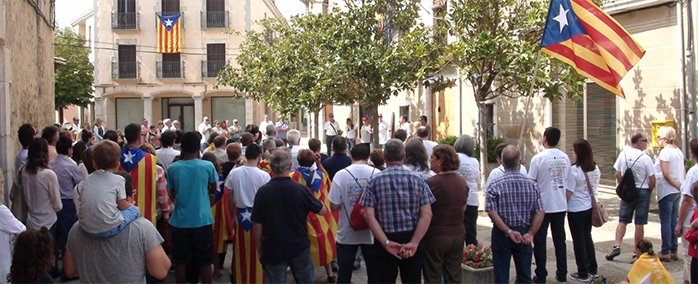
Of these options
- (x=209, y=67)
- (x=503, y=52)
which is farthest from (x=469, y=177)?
(x=209, y=67)

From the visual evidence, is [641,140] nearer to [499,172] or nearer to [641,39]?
[499,172]

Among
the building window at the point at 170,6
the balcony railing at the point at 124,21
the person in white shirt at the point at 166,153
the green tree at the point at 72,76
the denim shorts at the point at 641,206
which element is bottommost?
the denim shorts at the point at 641,206

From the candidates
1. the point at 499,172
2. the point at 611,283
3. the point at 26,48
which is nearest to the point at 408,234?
the point at 499,172

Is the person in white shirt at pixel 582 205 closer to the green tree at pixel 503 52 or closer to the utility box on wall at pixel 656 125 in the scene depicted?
the green tree at pixel 503 52

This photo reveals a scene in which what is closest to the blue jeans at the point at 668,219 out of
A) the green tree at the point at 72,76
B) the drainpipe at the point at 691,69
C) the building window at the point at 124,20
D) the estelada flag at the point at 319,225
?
the estelada flag at the point at 319,225

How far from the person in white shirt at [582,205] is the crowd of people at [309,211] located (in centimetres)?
1

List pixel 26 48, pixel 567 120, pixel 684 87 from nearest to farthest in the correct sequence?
Result: pixel 26 48
pixel 684 87
pixel 567 120

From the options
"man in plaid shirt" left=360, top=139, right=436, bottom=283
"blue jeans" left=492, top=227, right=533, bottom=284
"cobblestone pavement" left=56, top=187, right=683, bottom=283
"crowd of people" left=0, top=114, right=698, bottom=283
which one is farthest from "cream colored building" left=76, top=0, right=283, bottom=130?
"man in plaid shirt" left=360, top=139, right=436, bottom=283

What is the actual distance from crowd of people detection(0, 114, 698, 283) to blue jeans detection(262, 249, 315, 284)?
0.01 metres

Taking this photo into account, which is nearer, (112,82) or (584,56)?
(584,56)

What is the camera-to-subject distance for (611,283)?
24.3ft

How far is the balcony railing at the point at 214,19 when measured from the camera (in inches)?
1495

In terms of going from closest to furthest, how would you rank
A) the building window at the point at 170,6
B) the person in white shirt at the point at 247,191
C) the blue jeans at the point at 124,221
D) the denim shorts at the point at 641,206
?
the blue jeans at the point at 124,221 < the person in white shirt at the point at 247,191 < the denim shorts at the point at 641,206 < the building window at the point at 170,6

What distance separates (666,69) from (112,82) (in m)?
32.6
